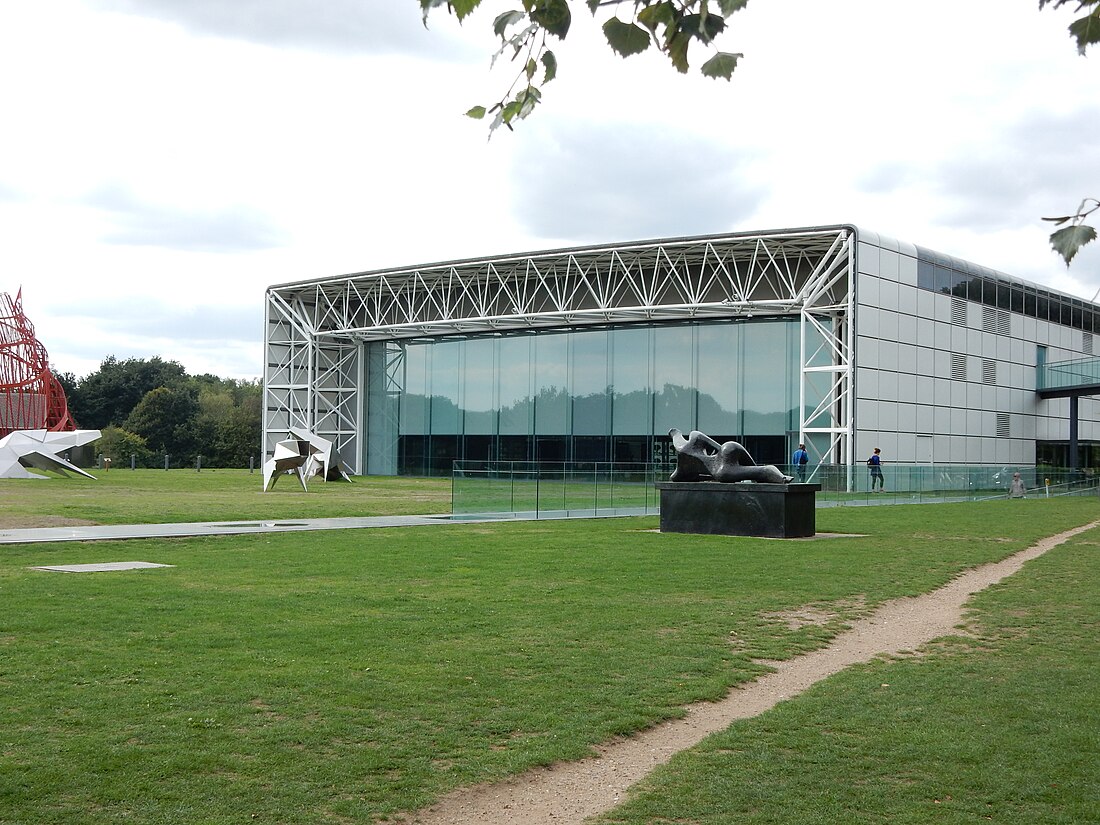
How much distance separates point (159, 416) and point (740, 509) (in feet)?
276

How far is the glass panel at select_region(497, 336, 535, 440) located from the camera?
2308 inches

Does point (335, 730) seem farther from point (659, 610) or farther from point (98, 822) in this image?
point (659, 610)

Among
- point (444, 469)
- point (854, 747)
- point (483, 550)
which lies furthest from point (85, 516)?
point (444, 469)

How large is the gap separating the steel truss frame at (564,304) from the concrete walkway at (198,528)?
24.4 m

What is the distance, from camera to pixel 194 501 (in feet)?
112

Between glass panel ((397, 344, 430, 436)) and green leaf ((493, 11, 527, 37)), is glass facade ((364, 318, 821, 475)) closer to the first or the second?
glass panel ((397, 344, 430, 436))

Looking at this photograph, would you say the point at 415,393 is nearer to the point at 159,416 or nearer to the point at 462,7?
the point at 159,416

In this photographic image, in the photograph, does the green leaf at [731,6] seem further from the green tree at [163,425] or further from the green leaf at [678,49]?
the green tree at [163,425]

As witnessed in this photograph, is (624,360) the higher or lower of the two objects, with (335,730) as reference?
higher

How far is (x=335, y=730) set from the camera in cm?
758

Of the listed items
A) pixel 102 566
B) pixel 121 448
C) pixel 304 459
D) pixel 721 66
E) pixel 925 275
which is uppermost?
pixel 925 275

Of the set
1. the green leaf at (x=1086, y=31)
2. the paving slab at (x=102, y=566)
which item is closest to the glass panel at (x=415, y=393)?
the paving slab at (x=102, y=566)

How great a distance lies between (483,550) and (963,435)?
3876 cm

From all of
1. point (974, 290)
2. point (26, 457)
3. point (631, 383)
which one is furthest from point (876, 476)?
point (26, 457)
